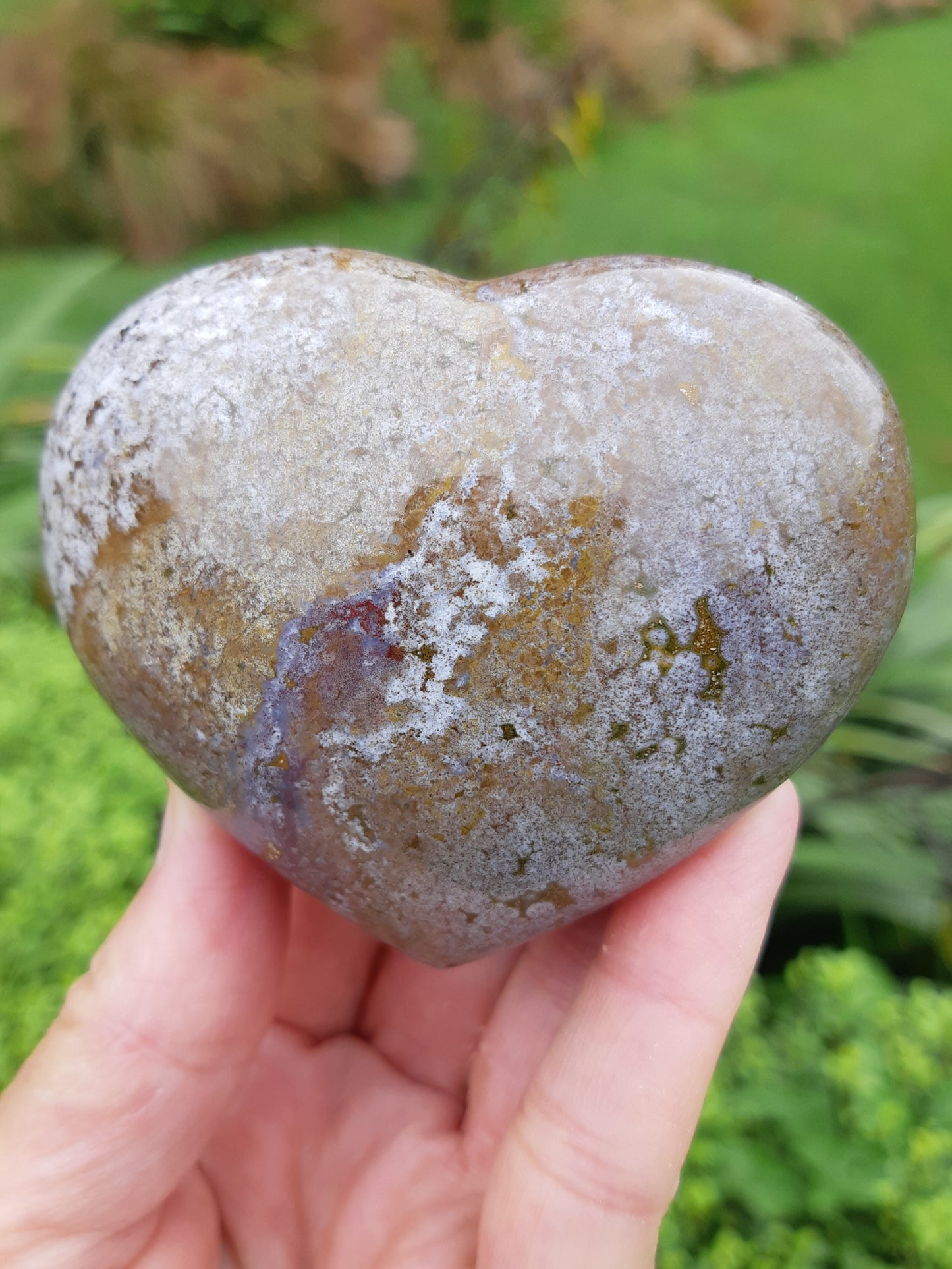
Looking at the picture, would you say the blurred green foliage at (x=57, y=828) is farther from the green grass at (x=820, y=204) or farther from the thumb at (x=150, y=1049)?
the green grass at (x=820, y=204)

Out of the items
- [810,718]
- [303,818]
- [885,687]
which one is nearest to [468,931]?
[303,818]

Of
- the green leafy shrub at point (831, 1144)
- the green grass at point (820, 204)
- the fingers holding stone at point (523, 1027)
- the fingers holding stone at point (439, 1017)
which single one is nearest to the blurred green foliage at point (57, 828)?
the fingers holding stone at point (439, 1017)

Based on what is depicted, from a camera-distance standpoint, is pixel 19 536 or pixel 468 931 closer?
pixel 468 931

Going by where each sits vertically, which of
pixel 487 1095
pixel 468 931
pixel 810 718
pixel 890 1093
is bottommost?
pixel 487 1095

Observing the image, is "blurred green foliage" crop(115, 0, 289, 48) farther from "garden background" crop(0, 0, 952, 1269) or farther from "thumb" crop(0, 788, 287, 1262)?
"thumb" crop(0, 788, 287, 1262)

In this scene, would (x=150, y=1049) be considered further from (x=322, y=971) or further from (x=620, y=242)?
(x=620, y=242)

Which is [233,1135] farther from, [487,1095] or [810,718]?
[810,718]

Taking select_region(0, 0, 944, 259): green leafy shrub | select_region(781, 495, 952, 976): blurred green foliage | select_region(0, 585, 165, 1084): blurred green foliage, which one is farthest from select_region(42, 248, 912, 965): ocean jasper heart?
select_region(0, 0, 944, 259): green leafy shrub
